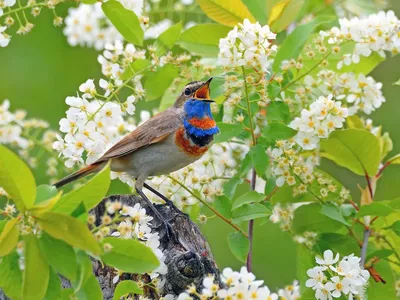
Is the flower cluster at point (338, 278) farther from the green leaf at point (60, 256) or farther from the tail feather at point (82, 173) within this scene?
the tail feather at point (82, 173)

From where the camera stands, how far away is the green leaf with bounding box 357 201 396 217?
4.18m

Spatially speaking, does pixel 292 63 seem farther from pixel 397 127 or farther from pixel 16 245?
pixel 397 127

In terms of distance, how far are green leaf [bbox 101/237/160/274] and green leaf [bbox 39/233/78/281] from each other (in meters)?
0.15

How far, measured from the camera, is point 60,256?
3023 millimetres

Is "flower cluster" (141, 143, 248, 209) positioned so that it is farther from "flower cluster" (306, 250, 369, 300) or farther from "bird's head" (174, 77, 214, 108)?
"flower cluster" (306, 250, 369, 300)

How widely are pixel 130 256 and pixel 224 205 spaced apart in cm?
103

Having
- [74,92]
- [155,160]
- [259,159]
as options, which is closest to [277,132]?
[259,159]

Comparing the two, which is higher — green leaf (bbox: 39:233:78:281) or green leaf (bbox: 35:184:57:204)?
green leaf (bbox: 35:184:57:204)

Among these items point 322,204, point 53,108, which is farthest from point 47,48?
point 322,204

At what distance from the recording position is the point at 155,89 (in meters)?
4.59

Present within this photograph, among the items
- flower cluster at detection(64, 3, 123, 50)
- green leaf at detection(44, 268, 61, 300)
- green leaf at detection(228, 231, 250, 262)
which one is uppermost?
flower cluster at detection(64, 3, 123, 50)

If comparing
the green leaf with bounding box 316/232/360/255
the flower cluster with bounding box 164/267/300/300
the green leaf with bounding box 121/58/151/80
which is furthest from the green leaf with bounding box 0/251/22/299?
the green leaf with bounding box 316/232/360/255

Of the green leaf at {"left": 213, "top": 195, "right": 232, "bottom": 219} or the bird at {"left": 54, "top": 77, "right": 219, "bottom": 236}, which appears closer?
the green leaf at {"left": 213, "top": 195, "right": 232, "bottom": 219}

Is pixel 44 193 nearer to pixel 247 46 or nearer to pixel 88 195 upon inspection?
pixel 88 195
